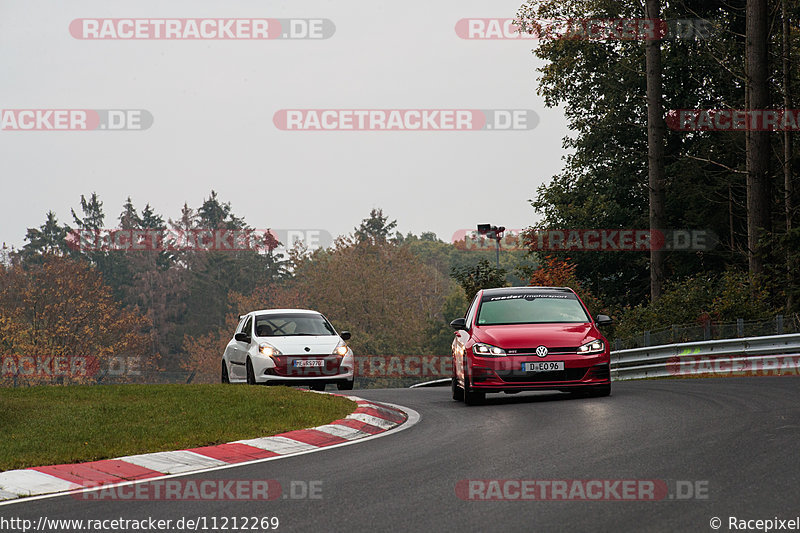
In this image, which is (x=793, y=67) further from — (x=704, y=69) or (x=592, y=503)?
(x=592, y=503)

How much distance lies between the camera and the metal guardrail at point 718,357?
66.0 feet

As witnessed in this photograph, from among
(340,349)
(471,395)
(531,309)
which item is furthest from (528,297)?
(340,349)

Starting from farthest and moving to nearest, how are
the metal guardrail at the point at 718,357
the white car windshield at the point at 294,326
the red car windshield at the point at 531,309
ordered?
the metal guardrail at the point at 718,357
the white car windshield at the point at 294,326
the red car windshield at the point at 531,309

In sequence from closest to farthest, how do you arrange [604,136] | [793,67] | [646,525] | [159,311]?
[646,525] < [793,67] < [604,136] < [159,311]

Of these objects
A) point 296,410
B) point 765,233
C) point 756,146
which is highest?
point 756,146

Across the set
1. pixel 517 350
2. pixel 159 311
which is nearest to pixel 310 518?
pixel 517 350

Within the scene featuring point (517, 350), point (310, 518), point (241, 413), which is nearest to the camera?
point (310, 518)

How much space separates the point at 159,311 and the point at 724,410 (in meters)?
110

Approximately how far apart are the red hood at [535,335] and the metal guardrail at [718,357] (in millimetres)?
7508

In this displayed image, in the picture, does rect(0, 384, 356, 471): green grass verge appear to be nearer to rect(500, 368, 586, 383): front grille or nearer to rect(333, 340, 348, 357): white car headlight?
rect(500, 368, 586, 383): front grille

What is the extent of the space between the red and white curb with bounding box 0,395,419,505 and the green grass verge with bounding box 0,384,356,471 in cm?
26

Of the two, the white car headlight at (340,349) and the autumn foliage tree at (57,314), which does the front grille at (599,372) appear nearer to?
the white car headlight at (340,349)

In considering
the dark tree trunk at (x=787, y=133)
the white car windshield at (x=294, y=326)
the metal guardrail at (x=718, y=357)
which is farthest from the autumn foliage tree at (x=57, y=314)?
the metal guardrail at (x=718, y=357)

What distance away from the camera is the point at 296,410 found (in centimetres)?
1298
